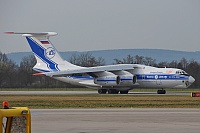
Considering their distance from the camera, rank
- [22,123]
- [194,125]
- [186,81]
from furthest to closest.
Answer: [186,81] → [194,125] → [22,123]

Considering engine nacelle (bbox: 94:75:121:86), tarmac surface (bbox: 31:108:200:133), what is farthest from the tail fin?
tarmac surface (bbox: 31:108:200:133)

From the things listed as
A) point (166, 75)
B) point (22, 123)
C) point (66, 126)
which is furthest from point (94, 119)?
point (166, 75)

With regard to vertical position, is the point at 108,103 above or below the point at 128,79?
below

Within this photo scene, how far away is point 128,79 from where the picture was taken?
215 feet

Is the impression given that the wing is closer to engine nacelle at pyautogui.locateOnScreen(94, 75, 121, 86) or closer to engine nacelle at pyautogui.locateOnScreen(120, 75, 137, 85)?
engine nacelle at pyautogui.locateOnScreen(94, 75, 121, 86)

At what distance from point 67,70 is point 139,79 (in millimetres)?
7972

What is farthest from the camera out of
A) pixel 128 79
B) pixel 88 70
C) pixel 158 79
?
pixel 88 70

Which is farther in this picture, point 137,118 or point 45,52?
point 45,52

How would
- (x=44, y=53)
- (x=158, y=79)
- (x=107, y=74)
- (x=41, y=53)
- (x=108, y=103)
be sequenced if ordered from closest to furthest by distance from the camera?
(x=108, y=103)
(x=158, y=79)
(x=107, y=74)
(x=41, y=53)
(x=44, y=53)

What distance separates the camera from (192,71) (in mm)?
106812

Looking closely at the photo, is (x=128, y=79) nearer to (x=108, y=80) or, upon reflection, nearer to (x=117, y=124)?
(x=108, y=80)

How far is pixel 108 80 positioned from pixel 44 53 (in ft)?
30.2

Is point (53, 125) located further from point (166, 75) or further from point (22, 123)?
point (166, 75)

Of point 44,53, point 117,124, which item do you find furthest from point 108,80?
point 117,124
